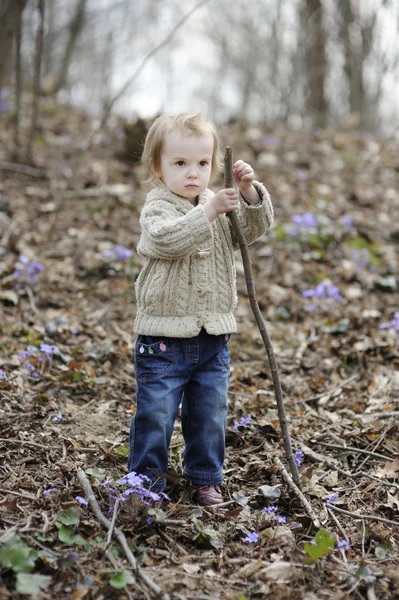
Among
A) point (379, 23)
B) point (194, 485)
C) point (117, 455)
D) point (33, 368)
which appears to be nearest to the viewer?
point (194, 485)

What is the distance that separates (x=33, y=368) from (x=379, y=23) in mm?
15524

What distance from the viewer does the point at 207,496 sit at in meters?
2.77

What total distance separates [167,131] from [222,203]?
438 millimetres

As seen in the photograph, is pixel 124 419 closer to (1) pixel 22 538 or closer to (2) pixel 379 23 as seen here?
(1) pixel 22 538

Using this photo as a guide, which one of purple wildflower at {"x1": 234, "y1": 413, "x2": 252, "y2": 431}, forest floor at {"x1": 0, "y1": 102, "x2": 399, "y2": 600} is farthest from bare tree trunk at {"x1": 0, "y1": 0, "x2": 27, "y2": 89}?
purple wildflower at {"x1": 234, "y1": 413, "x2": 252, "y2": 431}

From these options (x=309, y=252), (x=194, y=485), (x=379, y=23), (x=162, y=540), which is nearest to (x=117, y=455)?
(x=194, y=485)

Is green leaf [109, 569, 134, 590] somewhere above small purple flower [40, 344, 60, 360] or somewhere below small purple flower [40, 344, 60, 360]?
below

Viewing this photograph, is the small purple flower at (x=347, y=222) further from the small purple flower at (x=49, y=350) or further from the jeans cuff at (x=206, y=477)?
the jeans cuff at (x=206, y=477)

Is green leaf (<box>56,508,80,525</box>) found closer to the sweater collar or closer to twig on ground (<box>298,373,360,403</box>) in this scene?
the sweater collar

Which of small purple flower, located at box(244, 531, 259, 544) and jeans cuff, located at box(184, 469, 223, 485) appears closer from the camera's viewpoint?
small purple flower, located at box(244, 531, 259, 544)

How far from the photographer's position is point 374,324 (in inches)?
204

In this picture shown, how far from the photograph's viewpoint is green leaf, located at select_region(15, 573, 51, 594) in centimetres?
191

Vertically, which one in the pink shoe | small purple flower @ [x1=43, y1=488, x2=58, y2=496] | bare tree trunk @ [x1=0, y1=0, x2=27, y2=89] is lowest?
the pink shoe

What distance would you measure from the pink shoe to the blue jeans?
1.4 inches
